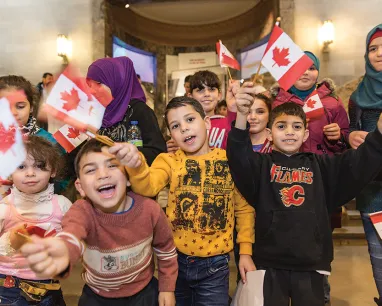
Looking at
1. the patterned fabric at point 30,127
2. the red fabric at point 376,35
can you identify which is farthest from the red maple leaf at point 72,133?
the red fabric at point 376,35

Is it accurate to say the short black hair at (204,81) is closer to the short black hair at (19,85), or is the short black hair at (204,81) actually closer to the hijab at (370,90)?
the hijab at (370,90)

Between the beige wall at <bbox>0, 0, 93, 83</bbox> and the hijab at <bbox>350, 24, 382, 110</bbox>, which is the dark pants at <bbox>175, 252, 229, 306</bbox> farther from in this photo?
the beige wall at <bbox>0, 0, 93, 83</bbox>

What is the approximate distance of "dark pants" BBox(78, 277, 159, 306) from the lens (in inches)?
58.9

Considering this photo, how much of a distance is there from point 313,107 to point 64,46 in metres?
4.77

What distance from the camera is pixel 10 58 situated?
5.86 metres

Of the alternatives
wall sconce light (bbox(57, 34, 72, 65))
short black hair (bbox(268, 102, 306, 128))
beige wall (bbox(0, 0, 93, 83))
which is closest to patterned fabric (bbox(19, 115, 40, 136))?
short black hair (bbox(268, 102, 306, 128))

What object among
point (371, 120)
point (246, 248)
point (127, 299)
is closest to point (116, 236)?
point (127, 299)

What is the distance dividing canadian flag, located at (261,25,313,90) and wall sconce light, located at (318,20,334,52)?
439cm

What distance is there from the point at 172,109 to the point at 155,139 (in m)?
0.19

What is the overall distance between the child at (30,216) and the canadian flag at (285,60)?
1.11 meters

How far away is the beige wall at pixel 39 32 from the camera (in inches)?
228

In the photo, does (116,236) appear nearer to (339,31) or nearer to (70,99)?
(70,99)

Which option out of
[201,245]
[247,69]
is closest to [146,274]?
[201,245]

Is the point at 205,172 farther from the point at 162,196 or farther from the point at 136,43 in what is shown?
the point at 136,43
